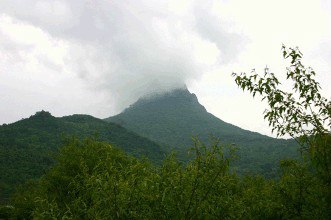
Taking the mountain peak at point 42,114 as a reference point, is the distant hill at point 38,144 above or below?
below

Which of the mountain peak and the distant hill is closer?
the distant hill

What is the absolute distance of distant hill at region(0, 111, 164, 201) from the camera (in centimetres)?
8656

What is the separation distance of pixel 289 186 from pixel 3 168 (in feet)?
323

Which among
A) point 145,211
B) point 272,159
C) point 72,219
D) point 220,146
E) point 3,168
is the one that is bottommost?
point 3,168

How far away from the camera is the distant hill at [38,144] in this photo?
86.6 metres

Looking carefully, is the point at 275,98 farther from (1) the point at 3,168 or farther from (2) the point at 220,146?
(1) the point at 3,168

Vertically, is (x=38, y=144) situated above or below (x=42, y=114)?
below

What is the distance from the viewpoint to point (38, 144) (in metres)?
133

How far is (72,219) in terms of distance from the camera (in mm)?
7508

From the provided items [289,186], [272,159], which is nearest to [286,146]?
[272,159]

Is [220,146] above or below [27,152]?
above

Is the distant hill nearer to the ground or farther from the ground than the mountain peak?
nearer to the ground

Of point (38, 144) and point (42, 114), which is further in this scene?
point (42, 114)

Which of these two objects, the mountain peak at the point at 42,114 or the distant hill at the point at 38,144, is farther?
the mountain peak at the point at 42,114
